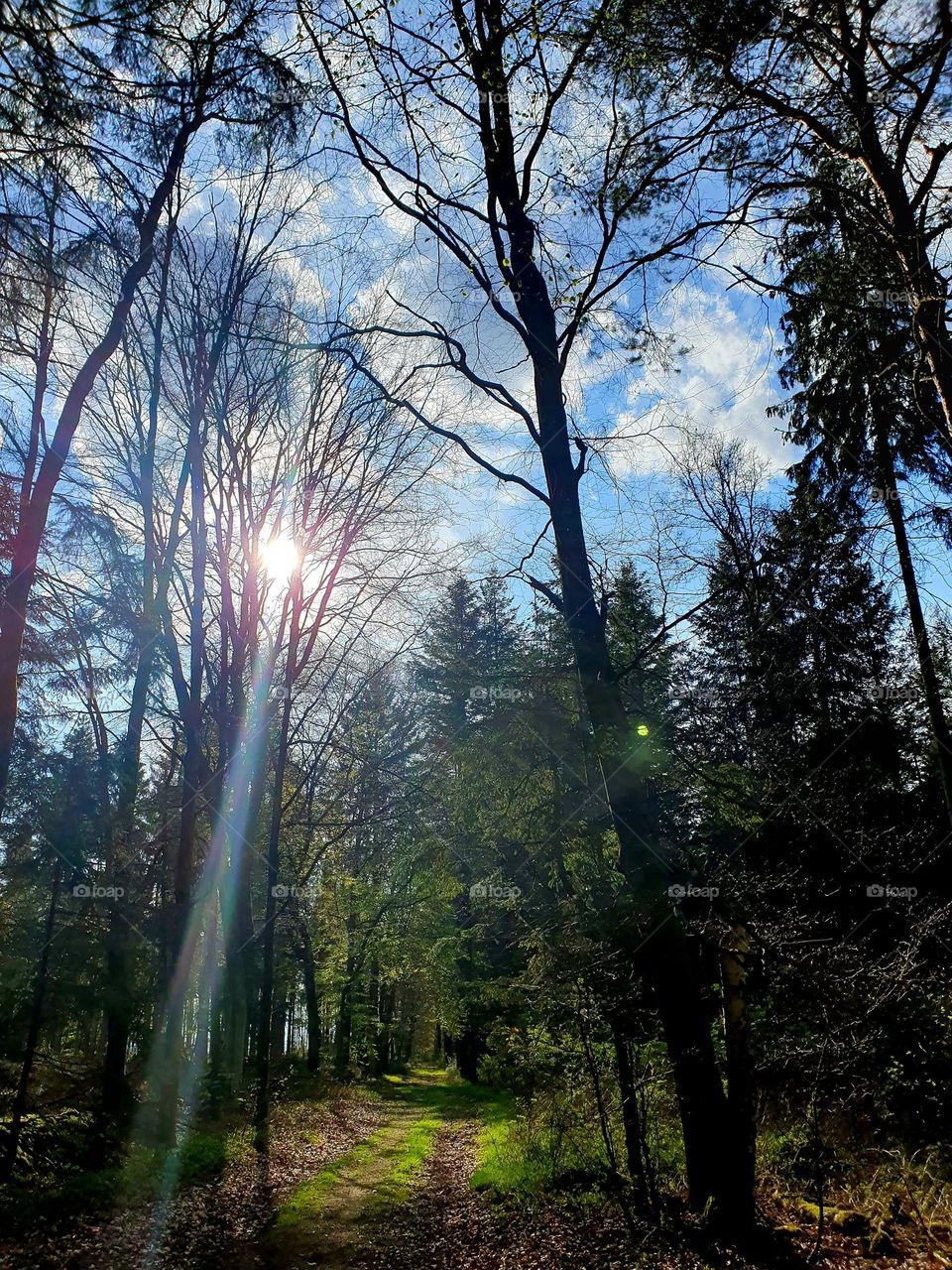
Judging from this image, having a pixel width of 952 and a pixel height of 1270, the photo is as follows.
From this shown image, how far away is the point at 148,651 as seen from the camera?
12938mm

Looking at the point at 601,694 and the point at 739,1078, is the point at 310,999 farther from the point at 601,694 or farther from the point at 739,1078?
the point at 601,694

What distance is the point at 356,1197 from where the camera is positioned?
8.67 metres

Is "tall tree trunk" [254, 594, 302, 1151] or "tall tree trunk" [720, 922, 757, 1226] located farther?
"tall tree trunk" [254, 594, 302, 1151]

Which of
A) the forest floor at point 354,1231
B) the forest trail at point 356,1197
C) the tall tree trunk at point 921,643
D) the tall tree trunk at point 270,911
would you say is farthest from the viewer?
the tall tree trunk at point 270,911

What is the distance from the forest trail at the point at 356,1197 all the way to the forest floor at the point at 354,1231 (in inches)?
1.0

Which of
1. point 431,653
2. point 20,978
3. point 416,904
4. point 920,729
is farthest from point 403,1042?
point 920,729

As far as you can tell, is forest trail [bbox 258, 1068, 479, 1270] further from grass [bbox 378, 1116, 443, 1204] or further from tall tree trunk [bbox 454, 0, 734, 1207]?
tall tree trunk [bbox 454, 0, 734, 1207]

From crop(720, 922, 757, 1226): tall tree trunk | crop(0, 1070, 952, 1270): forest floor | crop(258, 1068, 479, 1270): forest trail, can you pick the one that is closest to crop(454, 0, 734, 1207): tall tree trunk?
crop(720, 922, 757, 1226): tall tree trunk

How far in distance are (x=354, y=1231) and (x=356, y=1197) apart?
5.61 ft

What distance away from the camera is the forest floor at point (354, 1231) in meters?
5.51

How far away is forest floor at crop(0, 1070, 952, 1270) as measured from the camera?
5.51m

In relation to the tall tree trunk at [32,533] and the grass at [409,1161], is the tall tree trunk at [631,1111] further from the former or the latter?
the tall tree trunk at [32,533]

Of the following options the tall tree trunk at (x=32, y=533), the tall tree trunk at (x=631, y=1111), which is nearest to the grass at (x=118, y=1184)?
the tall tree trunk at (x=32, y=533)

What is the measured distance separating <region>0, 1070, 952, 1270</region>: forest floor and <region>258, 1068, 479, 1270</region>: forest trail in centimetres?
3
